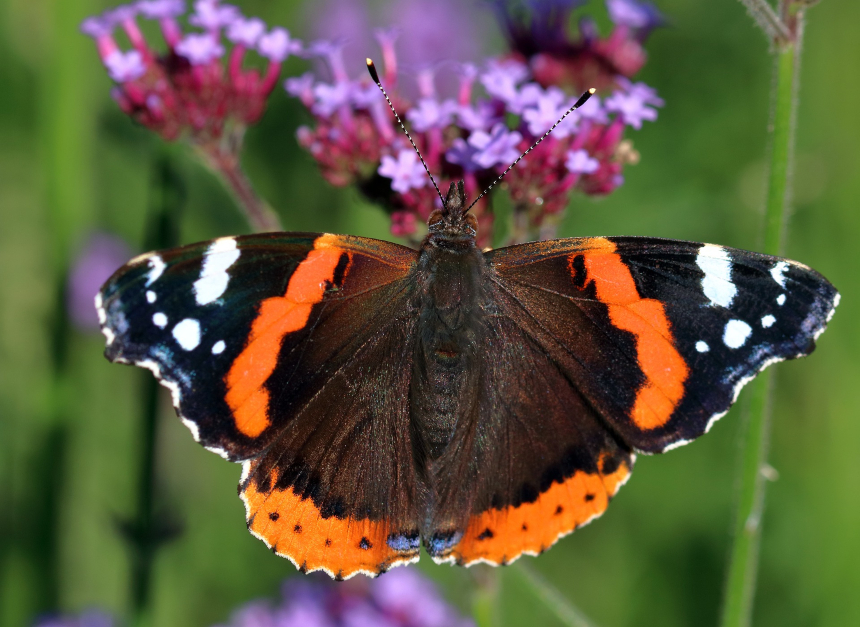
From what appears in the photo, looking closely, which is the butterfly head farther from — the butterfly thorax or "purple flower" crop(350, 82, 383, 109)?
"purple flower" crop(350, 82, 383, 109)

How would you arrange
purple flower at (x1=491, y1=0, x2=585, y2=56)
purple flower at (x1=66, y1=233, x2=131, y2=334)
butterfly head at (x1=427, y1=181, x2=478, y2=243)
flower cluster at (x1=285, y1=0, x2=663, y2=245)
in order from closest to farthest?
butterfly head at (x1=427, y1=181, x2=478, y2=243)
flower cluster at (x1=285, y1=0, x2=663, y2=245)
purple flower at (x1=491, y1=0, x2=585, y2=56)
purple flower at (x1=66, y1=233, x2=131, y2=334)

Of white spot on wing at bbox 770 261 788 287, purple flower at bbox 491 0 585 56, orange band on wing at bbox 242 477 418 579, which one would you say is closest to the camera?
white spot on wing at bbox 770 261 788 287

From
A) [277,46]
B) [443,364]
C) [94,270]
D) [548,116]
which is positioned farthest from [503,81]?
[94,270]

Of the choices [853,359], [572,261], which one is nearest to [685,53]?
[853,359]

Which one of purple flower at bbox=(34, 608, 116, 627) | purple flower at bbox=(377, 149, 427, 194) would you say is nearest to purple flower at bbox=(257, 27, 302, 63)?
purple flower at bbox=(377, 149, 427, 194)

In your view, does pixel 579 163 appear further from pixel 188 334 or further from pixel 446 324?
pixel 188 334

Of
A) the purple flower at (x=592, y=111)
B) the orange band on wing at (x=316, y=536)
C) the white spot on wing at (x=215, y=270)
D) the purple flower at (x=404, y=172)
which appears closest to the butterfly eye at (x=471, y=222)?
the purple flower at (x=404, y=172)

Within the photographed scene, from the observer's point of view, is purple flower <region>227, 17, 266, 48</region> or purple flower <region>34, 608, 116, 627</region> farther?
purple flower <region>34, 608, 116, 627</region>
